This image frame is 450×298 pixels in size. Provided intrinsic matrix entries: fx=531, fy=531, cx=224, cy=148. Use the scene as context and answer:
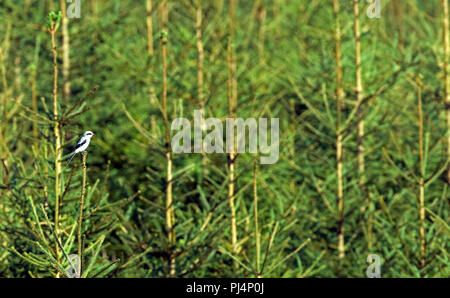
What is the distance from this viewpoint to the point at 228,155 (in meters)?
5.07

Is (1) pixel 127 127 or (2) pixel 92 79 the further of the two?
(2) pixel 92 79

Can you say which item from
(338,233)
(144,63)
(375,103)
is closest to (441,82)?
(375,103)

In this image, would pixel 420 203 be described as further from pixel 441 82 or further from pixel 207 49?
pixel 207 49

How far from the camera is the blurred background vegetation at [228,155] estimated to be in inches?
174

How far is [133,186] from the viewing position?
7.39m

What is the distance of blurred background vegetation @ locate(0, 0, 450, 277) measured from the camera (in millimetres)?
4418

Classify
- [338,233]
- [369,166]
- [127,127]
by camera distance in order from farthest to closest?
[127,127] → [369,166] → [338,233]
